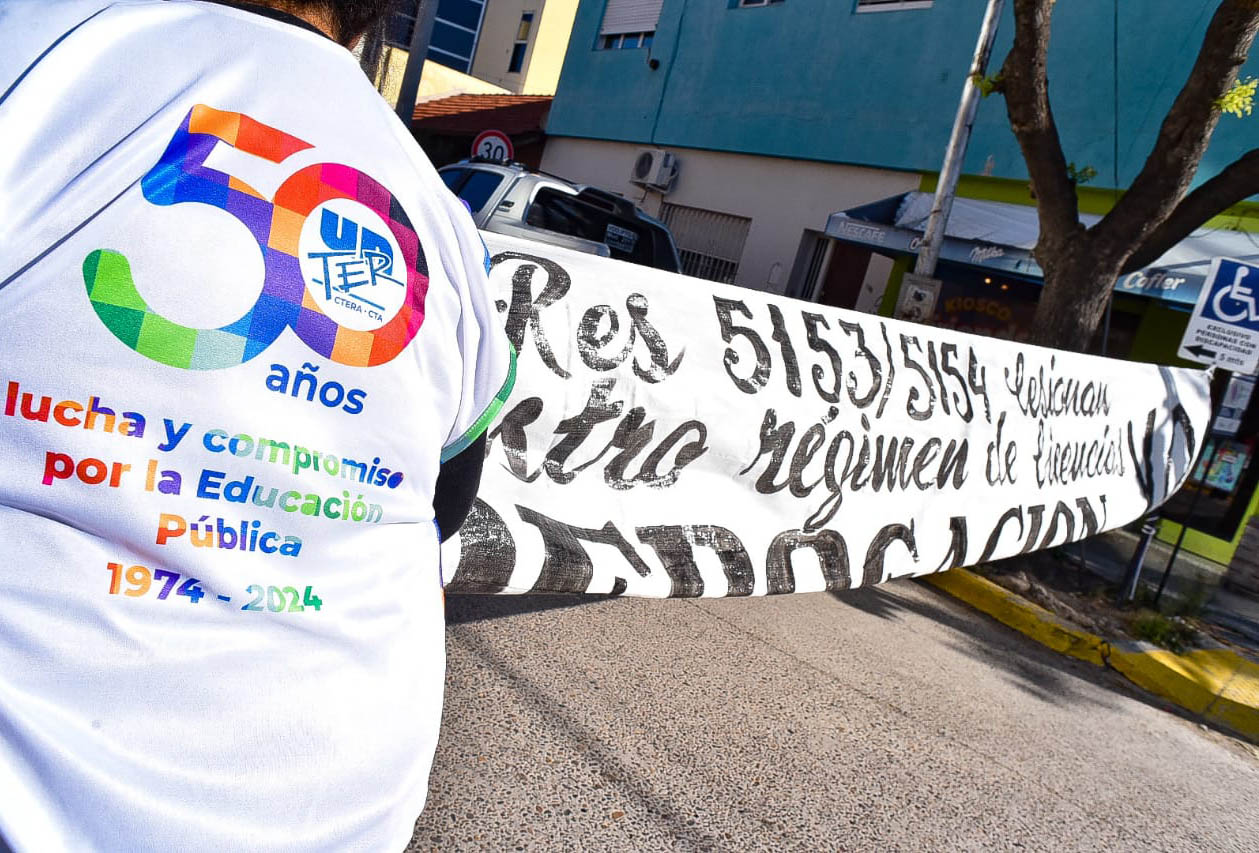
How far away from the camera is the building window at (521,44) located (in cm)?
2808

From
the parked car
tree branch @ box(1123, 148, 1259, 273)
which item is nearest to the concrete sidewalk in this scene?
tree branch @ box(1123, 148, 1259, 273)

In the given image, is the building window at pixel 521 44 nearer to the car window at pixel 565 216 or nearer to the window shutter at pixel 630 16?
the window shutter at pixel 630 16

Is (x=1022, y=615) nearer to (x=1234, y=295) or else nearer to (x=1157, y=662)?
(x=1157, y=662)

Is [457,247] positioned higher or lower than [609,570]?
higher

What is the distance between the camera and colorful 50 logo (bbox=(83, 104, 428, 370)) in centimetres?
89

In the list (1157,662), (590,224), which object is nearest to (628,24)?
(590,224)

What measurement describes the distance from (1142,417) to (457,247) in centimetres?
746

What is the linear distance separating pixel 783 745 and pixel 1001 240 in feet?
27.8

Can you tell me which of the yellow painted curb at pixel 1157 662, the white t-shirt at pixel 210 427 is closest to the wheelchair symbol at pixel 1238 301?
the yellow painted curb at pixel 1157 662

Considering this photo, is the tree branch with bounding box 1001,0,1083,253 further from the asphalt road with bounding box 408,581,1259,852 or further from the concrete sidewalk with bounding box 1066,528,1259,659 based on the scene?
the asphalt road with bounding box 408,581,1259,852

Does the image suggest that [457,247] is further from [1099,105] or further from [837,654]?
[1099,105]

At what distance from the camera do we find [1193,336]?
23.6 feet

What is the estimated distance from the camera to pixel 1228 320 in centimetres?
710

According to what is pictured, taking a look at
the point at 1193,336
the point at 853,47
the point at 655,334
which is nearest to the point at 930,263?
the point at 1193,336
